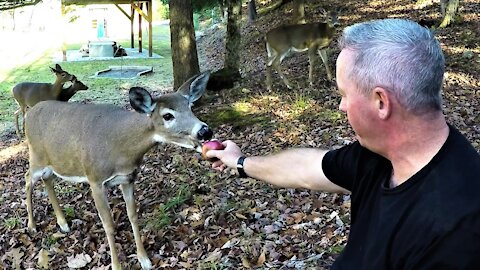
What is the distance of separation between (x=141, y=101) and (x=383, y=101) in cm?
299

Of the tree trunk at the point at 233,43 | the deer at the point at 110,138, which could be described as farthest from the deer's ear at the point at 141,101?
the tree trunk at the point at 233,43

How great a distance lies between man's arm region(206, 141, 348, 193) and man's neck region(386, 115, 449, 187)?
0.75 meters

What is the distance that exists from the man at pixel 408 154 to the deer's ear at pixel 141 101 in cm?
269

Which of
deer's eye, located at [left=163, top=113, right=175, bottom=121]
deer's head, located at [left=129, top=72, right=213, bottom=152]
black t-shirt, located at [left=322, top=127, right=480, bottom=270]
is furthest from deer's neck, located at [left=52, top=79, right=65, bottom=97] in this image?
black t-shirt, located at [left=322, top=127, right=480, bottom=270]

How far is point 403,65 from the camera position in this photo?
1.73m

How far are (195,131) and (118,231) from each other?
1792mm

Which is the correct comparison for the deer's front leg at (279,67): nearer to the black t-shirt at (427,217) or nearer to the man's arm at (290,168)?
the man's arm at (290,168)

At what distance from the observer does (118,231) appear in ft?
18.5

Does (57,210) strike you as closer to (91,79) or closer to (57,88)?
(57,88)

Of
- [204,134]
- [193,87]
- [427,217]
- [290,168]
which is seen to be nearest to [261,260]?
[204,134]

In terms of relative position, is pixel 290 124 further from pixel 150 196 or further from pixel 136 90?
pixel 136 90

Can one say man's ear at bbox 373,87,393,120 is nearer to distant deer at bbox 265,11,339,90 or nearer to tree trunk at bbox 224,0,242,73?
tree trunk at bbox 224,0,242,73

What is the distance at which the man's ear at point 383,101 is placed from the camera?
1.76 m

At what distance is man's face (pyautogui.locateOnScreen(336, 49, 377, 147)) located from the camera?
1.84 meters
